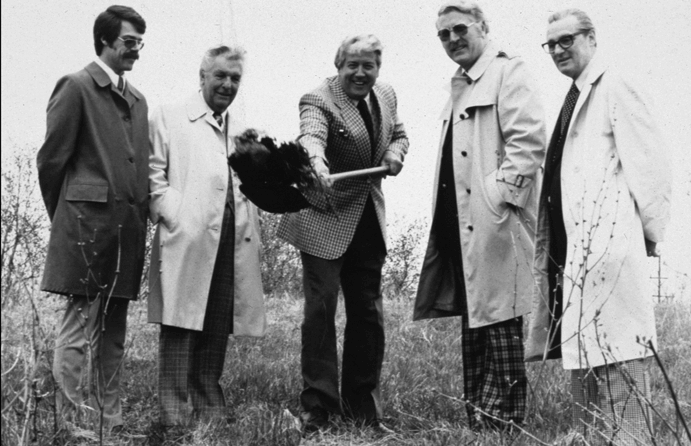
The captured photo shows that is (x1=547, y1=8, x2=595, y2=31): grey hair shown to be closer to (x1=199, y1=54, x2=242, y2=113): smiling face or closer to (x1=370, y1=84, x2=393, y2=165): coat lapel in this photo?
(x1=370, y1=84, x2=393, y2=165): coat lapel

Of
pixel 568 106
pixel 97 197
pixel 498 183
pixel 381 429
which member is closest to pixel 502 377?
pixel 381 429

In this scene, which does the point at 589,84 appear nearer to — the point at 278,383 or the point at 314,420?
the point at 314,420

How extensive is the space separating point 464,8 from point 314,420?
2287 mm

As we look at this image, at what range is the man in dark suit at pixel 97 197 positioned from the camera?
4242 millimetres

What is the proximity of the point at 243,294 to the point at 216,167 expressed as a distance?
2.45 ft

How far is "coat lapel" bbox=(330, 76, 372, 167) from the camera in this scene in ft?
15.3

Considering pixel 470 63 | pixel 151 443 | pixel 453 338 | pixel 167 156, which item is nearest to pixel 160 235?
pixel 167 156

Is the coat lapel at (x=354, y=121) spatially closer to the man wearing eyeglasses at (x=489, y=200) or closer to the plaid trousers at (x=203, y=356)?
the man wearing eyeglasses at (x=489, y=200)

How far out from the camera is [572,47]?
4.00 metres

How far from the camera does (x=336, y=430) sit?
443cm

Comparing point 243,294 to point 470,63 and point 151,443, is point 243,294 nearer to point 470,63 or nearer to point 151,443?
point 151,443

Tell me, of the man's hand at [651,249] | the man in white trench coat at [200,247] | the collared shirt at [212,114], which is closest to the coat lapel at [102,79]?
the man in white trench coat at [200,247]

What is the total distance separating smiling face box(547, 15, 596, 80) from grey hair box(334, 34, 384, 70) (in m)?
0.94

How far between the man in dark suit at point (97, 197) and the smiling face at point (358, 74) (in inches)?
44.0
